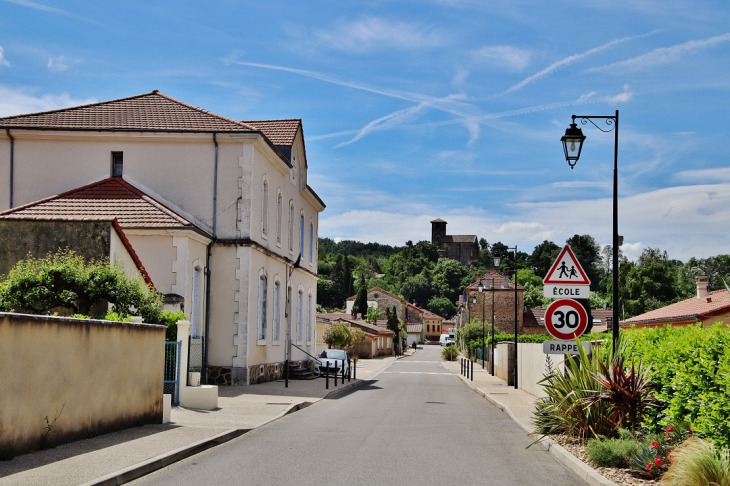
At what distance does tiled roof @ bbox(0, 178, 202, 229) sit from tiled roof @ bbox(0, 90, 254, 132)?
2.95m

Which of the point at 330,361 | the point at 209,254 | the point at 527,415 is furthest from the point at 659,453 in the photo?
the point at 330,361

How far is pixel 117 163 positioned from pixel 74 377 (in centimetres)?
1870

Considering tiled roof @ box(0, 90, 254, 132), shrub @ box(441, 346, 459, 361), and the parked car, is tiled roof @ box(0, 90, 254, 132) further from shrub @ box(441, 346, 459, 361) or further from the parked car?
shrub @ box(441, 346, 459, 361)

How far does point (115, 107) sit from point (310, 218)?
13461 millimetres

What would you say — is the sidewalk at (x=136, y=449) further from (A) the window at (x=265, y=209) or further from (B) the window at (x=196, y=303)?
(A) the window at (x=265, y=209)

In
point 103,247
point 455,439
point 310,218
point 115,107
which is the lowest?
point 455,439

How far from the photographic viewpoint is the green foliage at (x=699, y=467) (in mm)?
7285

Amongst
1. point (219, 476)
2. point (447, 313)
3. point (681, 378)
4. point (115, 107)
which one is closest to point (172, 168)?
point (115, 107)

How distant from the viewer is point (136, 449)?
10.7 m

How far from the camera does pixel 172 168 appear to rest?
27.4 metres

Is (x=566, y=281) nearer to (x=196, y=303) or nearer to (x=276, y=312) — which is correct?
(x=196, y=303)

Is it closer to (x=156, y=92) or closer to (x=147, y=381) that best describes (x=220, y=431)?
(x=147, y=381)

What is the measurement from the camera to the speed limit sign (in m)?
12.3

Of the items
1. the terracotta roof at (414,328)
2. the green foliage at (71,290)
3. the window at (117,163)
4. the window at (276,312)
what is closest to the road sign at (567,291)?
the green foliage at (71,290)
